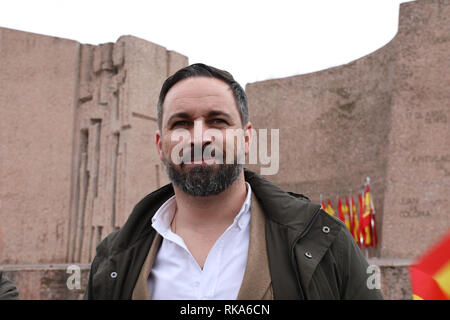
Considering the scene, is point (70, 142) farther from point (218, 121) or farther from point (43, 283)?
point (218, 121)

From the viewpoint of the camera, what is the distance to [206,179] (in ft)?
5.27

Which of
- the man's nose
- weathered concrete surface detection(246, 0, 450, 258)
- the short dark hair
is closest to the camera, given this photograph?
the man's nose

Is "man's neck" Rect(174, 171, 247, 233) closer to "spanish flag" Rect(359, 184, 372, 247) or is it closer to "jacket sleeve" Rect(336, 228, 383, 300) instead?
"jacket sleeve" Rect(336, 228, 383, 300)

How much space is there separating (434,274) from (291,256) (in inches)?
18.1

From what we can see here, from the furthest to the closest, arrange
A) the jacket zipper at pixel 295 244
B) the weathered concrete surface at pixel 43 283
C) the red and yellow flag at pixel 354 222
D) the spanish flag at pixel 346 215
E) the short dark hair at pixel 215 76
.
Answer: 1. the spanish flag at pixel 346 215
2. the red and yellow flag at pixel 354 222
3. the weathered concrete surface at pixel 43 283
4. the short dark hair at pixel 215 76
5. the jacket zipper at pixel 295 244

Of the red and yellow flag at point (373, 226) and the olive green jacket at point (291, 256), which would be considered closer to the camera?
the olive green jacket at point (291, 256)

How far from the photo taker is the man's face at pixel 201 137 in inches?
63.4

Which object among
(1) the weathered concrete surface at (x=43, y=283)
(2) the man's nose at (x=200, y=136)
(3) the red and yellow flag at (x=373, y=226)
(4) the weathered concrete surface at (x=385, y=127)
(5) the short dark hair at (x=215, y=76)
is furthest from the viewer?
(3) the red and yellow flag at (x=373, y=226)

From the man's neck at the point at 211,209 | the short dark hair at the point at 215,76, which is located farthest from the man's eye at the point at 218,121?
the man's neck at the point at 211,209

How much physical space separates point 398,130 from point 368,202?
6.24 ft

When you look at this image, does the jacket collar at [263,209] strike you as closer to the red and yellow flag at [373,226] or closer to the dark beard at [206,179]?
the dark beard at [206,179]

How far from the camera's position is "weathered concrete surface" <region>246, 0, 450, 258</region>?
433 inches

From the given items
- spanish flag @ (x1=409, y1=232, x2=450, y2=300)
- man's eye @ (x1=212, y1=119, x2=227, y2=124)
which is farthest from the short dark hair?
spanish flag @ (x1=409, y1=232, x2=450, y2=300)

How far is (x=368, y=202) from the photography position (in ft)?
38.5
